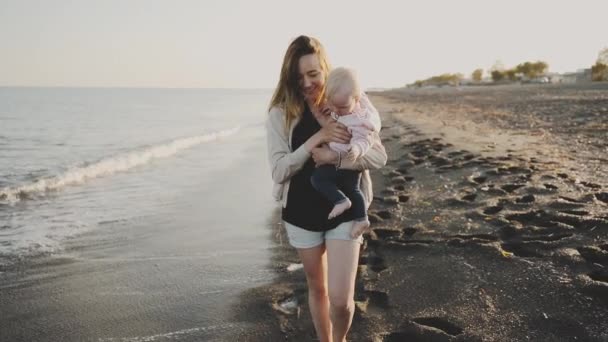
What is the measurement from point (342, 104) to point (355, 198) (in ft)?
1.92

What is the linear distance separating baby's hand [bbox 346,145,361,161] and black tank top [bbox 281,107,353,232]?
310 millimetres

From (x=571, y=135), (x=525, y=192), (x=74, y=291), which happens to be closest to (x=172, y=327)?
(x=74, y=291)

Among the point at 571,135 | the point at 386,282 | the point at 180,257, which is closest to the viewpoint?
the point at 386,282

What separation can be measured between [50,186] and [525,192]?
33.1 feet

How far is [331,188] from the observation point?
267 centimetres

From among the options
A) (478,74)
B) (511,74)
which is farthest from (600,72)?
(478,74)

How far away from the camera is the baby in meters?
2.62

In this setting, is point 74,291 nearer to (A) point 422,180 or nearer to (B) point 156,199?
(B) point 156,199

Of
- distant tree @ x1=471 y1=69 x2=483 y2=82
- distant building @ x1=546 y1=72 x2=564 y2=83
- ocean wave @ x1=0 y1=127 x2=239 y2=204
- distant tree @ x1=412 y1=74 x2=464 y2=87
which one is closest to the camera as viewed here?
ocean wave @ x1=0 y1=127 x2=239 y2=204

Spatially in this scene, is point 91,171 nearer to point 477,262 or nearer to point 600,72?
point 477,262

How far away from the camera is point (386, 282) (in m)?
4.17

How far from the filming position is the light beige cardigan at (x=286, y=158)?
107 inches

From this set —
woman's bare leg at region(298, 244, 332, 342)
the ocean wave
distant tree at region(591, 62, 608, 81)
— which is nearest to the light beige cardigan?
woman's bare leg at region(298, 244, 332, 342)

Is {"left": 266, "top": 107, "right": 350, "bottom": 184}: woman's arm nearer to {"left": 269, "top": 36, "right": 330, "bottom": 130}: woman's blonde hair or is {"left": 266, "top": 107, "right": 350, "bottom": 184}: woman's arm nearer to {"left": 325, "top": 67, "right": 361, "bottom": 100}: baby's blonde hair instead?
{"left": 269, "top": 36, "right": 330, "bottom": 130}: woman's blonde hair
